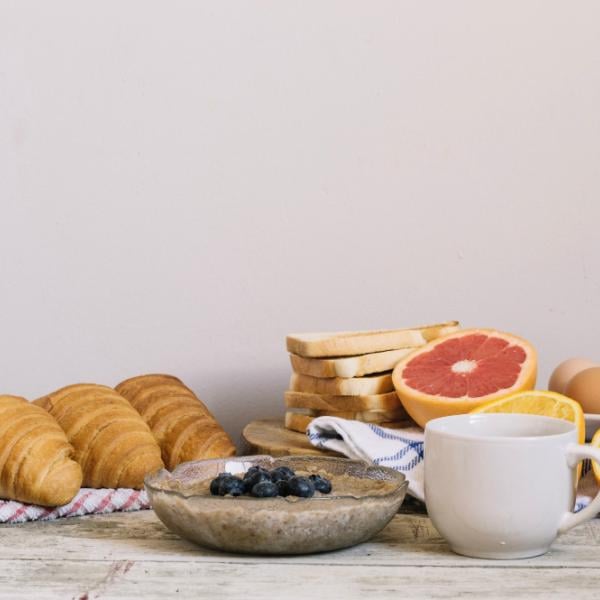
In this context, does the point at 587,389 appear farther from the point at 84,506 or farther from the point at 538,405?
the point at 84,506

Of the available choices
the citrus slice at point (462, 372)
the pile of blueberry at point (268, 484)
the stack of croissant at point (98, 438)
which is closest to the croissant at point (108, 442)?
the stack of croissant at point (98, 438)

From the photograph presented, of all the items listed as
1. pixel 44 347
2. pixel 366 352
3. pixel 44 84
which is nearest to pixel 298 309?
pixel 366 352

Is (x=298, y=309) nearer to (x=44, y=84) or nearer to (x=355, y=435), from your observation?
(x=355, y=435)

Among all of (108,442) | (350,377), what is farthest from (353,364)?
→ (108,442)

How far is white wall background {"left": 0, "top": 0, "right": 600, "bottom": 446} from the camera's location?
5.84ft

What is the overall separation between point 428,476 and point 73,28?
1.14 meters

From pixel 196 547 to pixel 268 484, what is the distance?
4.9 inches

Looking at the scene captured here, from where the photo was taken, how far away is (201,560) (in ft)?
3.48

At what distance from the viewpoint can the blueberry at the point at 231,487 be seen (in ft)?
3.54

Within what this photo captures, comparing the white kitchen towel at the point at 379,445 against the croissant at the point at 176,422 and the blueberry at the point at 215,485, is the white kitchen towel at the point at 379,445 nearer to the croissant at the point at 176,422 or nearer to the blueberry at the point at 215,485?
the croissant at the point at 176,422

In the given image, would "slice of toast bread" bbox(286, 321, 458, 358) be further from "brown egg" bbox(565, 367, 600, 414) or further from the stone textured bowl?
the stone textured bowl

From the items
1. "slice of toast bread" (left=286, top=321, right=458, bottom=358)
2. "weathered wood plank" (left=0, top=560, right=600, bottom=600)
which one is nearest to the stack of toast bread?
"slice of toast bread" (left=286, top=321, right=458, bottom=358)

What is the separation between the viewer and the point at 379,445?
1.34 metres

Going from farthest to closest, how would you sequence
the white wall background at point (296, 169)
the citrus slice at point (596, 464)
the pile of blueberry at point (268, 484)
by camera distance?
the white wall background at point (296, 169), the citrus slice at point (596, 464), the pile of blueberry at point (268, 484)
